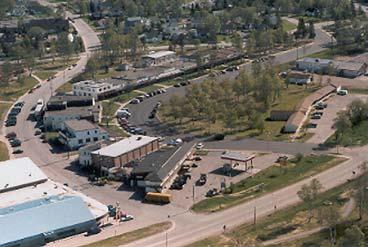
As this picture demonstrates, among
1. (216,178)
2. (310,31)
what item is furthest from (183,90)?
(310,31)

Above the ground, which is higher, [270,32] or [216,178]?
[270,32]

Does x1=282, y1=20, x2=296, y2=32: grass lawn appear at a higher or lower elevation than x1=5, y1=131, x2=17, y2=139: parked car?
higher

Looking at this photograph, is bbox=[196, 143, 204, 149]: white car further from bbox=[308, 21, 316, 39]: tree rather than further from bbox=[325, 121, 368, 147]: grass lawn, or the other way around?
bbox=[308, 21, 316, 39]: tree

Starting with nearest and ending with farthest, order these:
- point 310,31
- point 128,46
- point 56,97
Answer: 1. point 56,97
2. point 128,46
3. point 310,31

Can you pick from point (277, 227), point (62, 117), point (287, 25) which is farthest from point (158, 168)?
point (287, 25)

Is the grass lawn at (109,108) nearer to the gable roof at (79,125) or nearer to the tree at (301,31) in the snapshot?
the gable roof at (79,125)

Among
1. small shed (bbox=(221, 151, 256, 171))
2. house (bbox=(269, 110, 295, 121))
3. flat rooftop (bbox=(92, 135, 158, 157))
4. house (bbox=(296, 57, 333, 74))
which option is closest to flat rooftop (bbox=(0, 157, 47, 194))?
flat rooftop (bbox=(92, 135, 158, 157))

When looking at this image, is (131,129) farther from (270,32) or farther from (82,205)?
(270,32)

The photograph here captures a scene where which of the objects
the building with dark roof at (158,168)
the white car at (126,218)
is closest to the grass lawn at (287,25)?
the building with dark roof at (158,168)
